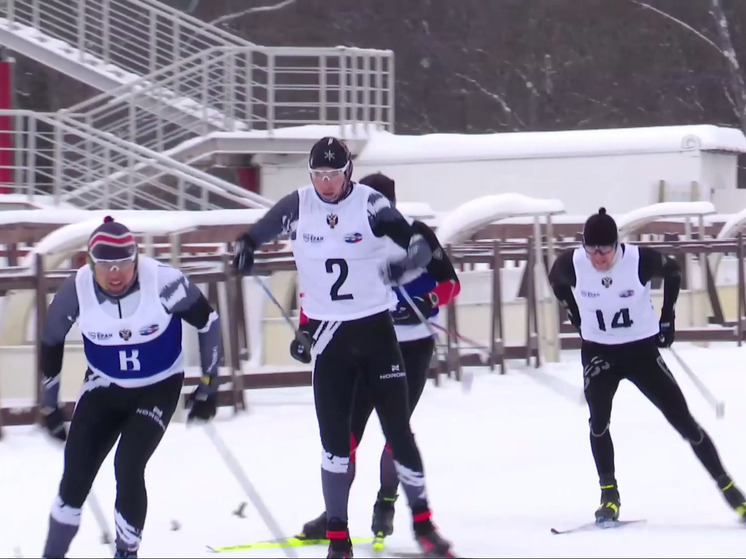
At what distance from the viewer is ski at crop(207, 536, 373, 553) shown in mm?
6945

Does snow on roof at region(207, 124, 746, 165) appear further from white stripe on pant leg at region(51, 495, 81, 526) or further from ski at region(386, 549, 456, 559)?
white stripe on pant leg at region(51, 495, 81, 526)

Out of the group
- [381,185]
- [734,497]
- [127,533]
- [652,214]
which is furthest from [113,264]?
[652,214]

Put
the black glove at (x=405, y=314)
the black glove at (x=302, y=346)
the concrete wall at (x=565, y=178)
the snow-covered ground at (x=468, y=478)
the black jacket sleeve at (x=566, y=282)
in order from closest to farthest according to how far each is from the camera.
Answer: the black glove at (x=302, y=346)
the black glove at (x=405, y=314)
the snow-covered ground at (x=468, y=478)
the black jacket sleeve at (x=566, y=282)
the concrete wall at (x=565, y=178)

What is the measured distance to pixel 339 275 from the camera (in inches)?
251

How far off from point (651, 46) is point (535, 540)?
106 ft

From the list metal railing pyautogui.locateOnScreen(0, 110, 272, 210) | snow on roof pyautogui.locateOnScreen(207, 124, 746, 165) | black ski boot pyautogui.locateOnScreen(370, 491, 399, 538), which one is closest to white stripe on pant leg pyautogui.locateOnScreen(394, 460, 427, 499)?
black ski boot pyautogui.locateOnScreen(370, 491, 399, 538)

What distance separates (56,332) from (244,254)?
909 mm

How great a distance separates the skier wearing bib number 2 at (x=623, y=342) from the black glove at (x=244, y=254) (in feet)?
5.57

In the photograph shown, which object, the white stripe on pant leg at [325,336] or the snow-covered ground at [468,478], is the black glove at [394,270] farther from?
the snow-covered ground at [468,478]

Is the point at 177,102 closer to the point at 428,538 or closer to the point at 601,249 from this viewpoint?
the point at 601,249

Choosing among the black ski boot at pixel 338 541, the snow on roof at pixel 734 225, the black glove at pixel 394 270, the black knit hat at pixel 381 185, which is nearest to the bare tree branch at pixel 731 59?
the snow on roof at pixel 734 225

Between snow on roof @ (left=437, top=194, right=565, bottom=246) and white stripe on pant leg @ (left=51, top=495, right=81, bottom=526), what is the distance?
24.9 ft

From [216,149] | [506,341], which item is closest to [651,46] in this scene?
[216,149]

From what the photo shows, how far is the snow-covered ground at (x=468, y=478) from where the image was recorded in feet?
23.6
